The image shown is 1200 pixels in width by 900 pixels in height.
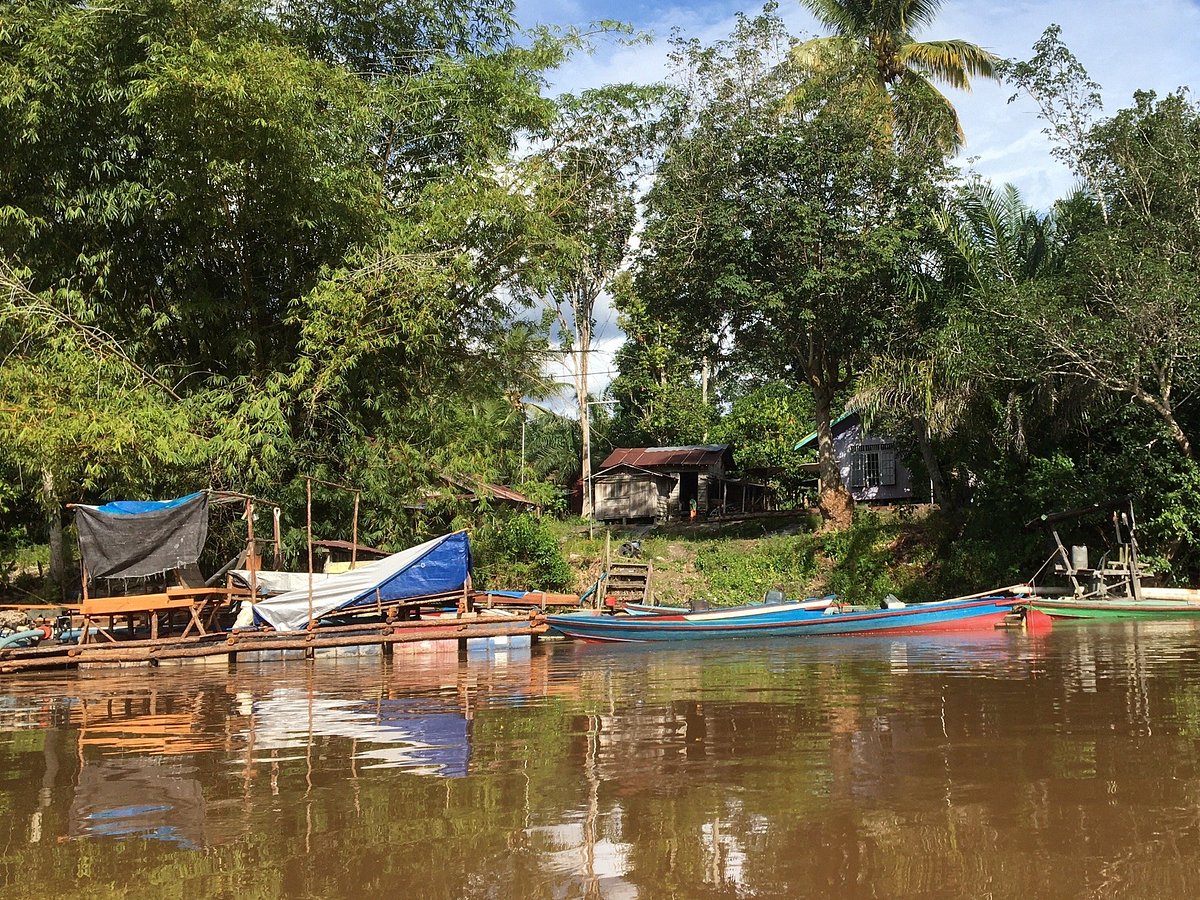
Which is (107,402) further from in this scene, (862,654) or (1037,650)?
Result: (1037,650)

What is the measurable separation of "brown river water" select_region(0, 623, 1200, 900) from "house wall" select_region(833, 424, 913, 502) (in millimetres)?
23219

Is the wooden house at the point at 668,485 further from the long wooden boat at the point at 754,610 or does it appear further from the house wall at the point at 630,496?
the long wooden boat at the point at 754,610

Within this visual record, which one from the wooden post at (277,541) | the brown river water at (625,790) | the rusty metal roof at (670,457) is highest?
the rusty metal roof at (670,457)

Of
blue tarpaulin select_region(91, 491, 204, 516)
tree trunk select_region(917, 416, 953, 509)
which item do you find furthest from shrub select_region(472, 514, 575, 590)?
tree trunk select_region(917, 416, 953, 509)

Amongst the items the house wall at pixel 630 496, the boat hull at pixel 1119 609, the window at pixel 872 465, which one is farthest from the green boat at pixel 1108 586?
the house wall at pixel 630 496

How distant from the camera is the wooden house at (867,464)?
33.0 metres

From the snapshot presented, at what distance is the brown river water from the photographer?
13.0ft

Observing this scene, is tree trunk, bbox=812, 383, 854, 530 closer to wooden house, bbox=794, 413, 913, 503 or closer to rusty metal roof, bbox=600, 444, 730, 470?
wooden house, bbox=794, 413, 913, 503

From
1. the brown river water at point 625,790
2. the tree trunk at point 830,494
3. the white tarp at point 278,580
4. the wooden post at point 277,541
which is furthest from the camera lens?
the tree trunk at point 830,494

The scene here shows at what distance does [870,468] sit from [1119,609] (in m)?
15.2

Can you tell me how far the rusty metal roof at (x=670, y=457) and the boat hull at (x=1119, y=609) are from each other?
1746cm

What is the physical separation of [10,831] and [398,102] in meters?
14.7

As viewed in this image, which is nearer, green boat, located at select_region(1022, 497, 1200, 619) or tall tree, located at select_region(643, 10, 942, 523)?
green boat, located at select_region(1022, 497, 1200, 619)

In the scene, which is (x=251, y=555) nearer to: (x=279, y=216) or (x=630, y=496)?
(x=279, y=216)
